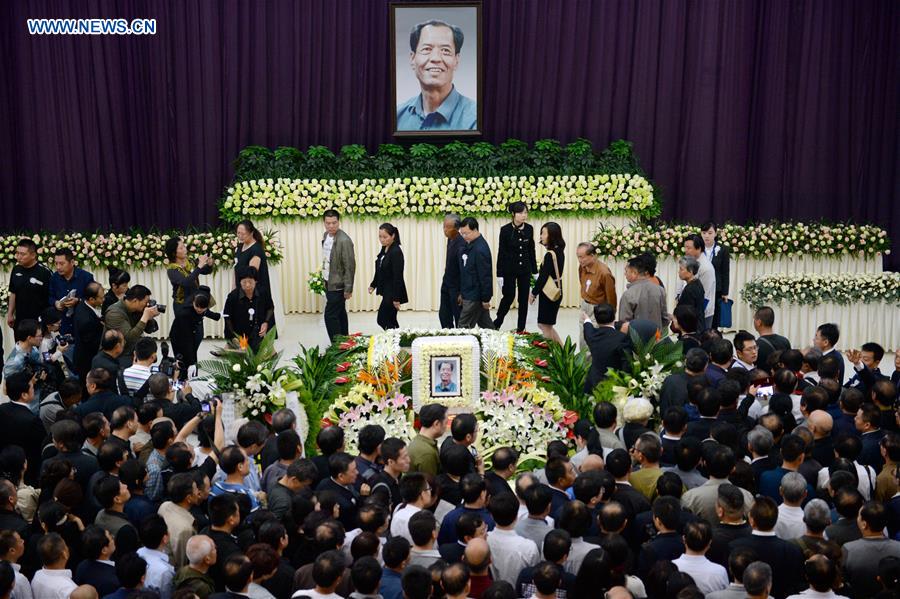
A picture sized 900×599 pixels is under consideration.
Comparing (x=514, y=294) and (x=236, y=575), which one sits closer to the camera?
(x=236, y=575)

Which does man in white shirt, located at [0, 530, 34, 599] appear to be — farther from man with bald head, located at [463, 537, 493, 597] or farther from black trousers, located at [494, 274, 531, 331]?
black trousers, located at [494, 274, 531, 331]

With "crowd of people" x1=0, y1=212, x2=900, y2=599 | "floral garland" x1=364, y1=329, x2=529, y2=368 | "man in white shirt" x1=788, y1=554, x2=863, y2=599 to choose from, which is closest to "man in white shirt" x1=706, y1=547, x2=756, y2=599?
"crowd of people" x1=0, y1=212, x2=900, y2=599

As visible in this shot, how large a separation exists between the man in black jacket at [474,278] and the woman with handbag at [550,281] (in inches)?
23.8

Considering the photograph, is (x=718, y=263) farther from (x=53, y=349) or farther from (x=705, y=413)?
(x=53, y=349)

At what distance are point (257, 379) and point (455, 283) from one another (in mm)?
3838

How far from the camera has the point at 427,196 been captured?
1370 cm

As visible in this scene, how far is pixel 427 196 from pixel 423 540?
29.9 feet

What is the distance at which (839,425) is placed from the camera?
660 centimetres

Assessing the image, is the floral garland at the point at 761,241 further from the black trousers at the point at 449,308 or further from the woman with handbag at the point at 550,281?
the black trousers at the point at 449,308

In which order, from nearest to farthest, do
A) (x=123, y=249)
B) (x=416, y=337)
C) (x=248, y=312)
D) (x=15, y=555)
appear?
1. (x=15, y=555)
2. (x=416, y=337)
3. (x=248, y=312)
4. (x=123, y=249)

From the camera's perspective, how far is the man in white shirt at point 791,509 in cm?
538

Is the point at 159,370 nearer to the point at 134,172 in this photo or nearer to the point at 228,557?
the point at 228,557

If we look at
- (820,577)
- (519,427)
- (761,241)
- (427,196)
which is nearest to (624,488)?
(820,577)

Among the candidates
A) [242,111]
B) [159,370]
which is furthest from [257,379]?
[242,111]
